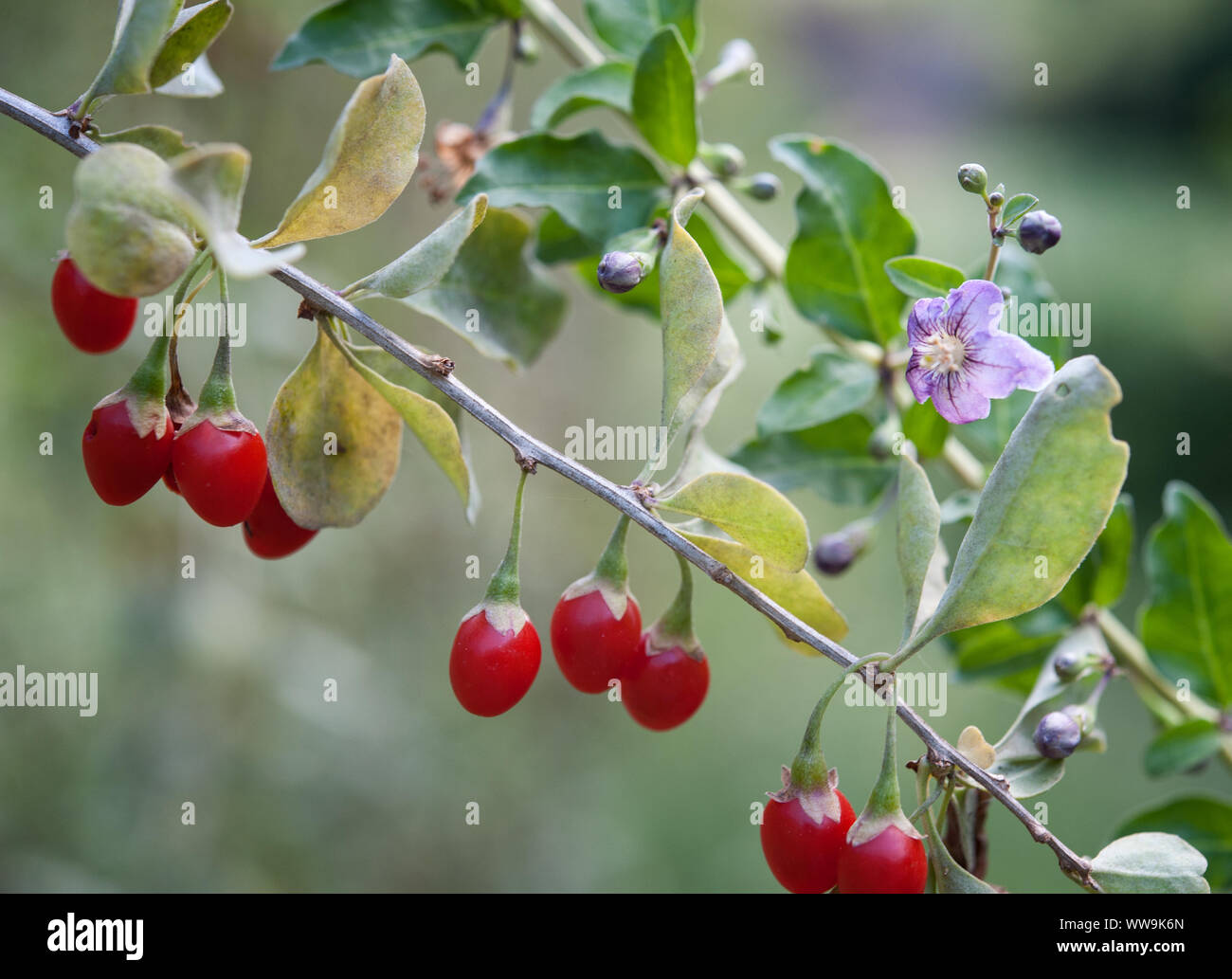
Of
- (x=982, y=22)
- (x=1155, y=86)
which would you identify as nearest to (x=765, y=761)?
(x=1155, y=86)

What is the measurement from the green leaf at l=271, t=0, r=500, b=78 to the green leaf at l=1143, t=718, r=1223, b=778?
0.86 meters

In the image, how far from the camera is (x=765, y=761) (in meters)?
2.54

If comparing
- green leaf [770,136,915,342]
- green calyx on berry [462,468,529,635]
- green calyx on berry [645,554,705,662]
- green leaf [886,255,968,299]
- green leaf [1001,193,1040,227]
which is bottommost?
green calyx on berry [645,554,705,662]

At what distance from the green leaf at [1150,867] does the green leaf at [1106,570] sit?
1.02ft

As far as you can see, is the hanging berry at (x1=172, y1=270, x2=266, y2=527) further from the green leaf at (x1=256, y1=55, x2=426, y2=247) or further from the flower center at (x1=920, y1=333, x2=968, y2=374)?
the flower center at (x1=920, y1=333, x2=968, y2=374)

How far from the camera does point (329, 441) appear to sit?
2.15 ft

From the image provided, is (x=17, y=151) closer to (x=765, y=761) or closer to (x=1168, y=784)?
(x=765, y=761)

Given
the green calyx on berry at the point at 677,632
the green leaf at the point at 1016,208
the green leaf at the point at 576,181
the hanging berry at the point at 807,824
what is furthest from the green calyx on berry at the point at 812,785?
the green leaf at the point at 576,181

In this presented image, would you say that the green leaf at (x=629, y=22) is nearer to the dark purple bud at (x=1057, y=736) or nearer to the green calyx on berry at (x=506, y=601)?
the green calyx on berry at (x=506, y=601)

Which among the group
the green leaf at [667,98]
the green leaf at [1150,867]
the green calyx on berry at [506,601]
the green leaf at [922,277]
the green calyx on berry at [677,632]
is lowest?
the green leaf at [1150,867]

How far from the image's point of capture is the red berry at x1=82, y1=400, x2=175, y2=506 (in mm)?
601

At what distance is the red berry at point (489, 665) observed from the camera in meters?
0.61

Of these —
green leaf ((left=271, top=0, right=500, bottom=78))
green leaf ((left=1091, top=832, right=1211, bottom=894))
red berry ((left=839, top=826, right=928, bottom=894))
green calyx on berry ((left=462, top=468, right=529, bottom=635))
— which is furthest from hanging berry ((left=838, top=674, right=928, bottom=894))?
green leaf ((left=271, top=0, right=500, bottom=78))

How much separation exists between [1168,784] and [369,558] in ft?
6.51
